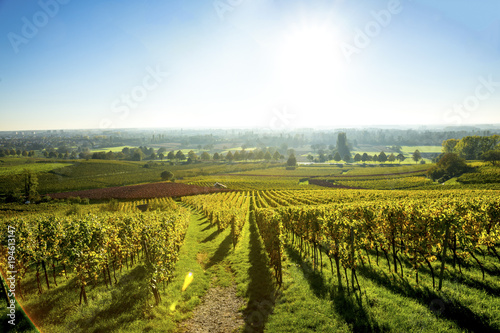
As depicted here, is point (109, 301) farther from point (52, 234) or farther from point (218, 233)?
point (218, 233)

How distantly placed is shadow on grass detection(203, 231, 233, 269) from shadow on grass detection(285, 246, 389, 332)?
23.6 ft

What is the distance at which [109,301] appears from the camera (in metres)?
9.95

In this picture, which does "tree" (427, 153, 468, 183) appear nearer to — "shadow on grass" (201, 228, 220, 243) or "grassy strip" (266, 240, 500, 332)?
"shadow on grass" (201, 228, 220, 243)

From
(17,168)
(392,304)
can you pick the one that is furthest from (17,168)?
(392,304)

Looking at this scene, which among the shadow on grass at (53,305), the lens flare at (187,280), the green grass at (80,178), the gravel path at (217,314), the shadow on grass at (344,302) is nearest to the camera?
the shadow on grass at (344,302)

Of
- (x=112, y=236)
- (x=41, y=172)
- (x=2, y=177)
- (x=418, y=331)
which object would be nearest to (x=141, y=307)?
(x=112, y=236)

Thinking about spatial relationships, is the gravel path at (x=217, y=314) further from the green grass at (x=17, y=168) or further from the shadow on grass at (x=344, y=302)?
the green grass at (x=17, y=168)

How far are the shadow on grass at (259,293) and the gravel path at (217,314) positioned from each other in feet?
1.52

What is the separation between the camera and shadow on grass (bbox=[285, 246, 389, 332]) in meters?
7.24

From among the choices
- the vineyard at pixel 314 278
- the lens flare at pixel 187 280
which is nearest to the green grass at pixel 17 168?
the vineyard at pixel 314 278

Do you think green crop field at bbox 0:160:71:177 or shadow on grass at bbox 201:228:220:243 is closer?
shadow on grass at bbox 201:228:220:243

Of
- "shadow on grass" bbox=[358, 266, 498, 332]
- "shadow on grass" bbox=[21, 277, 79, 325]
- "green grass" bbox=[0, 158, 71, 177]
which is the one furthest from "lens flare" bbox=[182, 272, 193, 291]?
"green grass" bbox=[0, 158, 71, 177]

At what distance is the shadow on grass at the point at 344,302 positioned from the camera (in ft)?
23.7

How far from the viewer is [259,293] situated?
11305 mm
